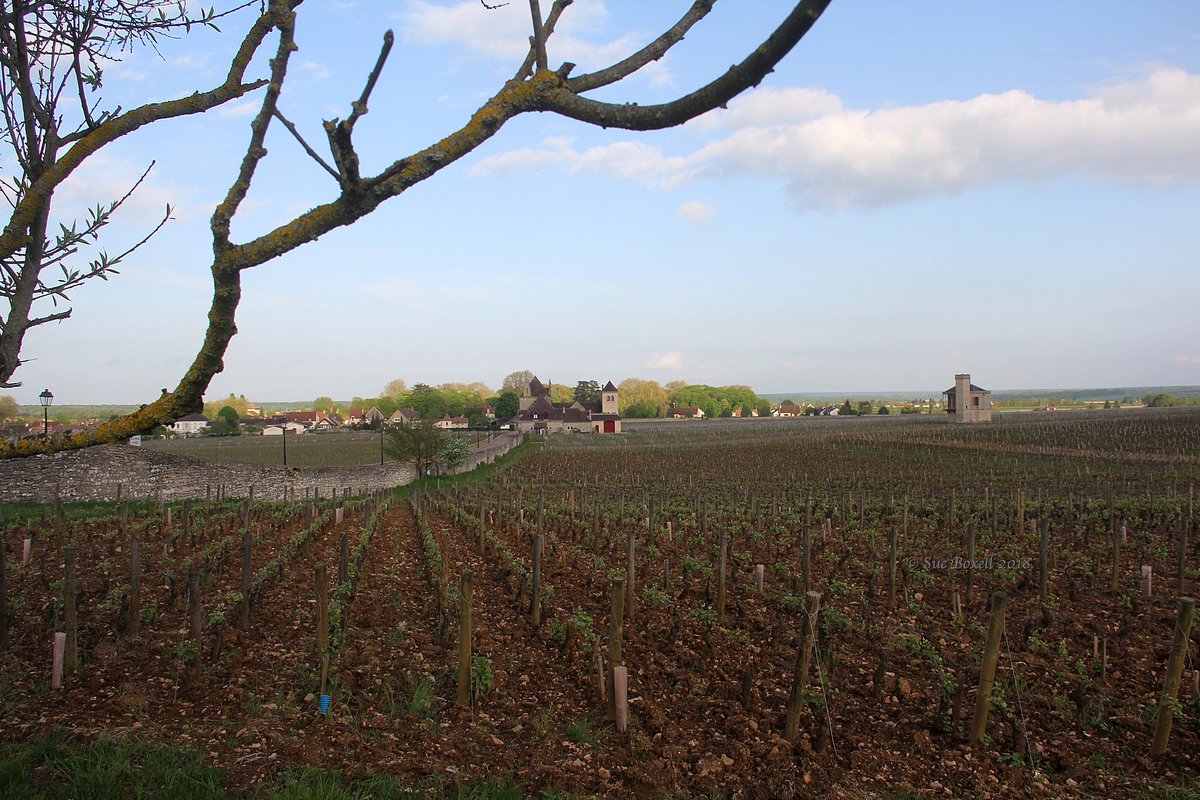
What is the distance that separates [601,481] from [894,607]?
23609 mm

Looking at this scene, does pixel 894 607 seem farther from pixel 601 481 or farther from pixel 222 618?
pixel 601 481

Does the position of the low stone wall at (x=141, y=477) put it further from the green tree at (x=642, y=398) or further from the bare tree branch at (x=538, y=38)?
the green tree at (x=642, y=398)

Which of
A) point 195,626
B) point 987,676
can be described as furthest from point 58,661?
point 987,676

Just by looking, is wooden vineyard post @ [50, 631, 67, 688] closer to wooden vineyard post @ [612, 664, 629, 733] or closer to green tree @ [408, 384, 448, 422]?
wooden vineyard post @ [612, 664, 629, 733]

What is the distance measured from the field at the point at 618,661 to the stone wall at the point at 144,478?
12566mm

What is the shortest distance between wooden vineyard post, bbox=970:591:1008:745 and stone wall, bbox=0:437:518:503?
813 inches

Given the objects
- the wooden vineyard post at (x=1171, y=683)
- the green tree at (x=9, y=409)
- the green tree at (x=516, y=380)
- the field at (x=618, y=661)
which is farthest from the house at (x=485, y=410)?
the wooden vineyard post at (x=1171, y=683)

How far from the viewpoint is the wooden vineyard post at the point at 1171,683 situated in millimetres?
5344

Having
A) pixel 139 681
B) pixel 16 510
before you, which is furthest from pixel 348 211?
pixel 16 510

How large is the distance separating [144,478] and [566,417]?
64.6 m

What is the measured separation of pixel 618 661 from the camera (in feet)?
19.4

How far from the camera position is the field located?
16.0ft

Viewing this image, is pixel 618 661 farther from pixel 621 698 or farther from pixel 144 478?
pixel 144 478

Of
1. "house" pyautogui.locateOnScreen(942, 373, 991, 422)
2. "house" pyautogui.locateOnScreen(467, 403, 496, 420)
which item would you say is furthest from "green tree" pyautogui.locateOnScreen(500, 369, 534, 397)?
"house" pyautogui.locateOnScreen(942, 373, 991, 422)
